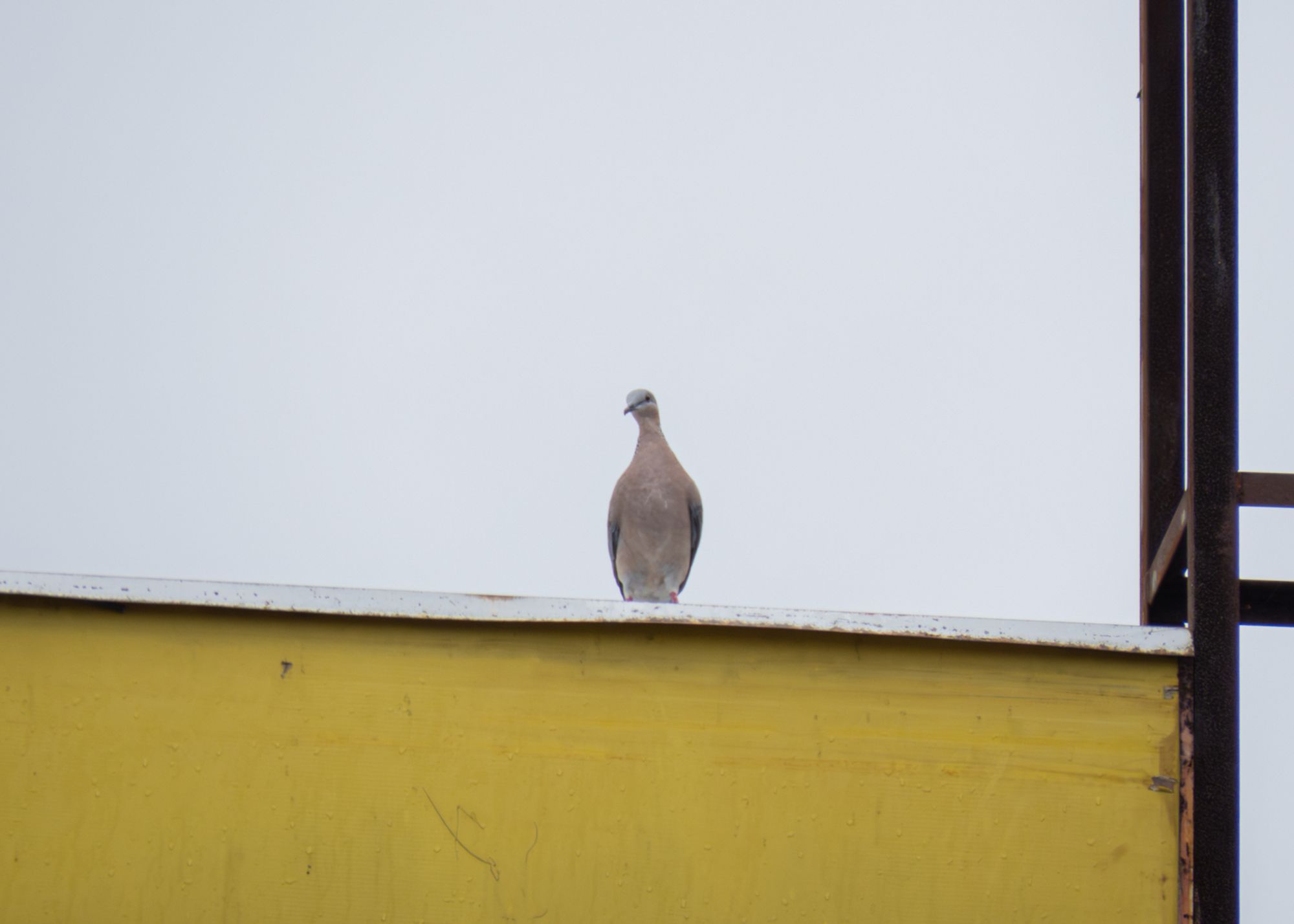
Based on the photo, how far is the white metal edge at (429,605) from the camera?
3.29 metres

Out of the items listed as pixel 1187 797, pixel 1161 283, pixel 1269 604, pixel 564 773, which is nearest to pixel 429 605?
pixel 564 773

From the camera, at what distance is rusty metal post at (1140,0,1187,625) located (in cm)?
414

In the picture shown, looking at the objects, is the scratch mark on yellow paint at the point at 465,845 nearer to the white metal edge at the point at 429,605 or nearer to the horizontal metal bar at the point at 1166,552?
the white metal edge at the point at 429,605

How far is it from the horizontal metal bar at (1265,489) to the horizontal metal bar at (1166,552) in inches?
5.7

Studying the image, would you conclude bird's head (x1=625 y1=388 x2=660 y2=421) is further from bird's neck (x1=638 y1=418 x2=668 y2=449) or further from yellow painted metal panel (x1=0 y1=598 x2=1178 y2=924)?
yellow painted metal panel (x1=0 y1=598 x2=1178 y2=924)

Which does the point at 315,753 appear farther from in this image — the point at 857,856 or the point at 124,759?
the point at 857,856

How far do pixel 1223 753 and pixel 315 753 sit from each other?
216cm

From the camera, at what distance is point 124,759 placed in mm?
3320

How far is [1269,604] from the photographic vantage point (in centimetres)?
358

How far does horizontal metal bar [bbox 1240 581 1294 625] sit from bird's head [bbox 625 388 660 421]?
11.0ft

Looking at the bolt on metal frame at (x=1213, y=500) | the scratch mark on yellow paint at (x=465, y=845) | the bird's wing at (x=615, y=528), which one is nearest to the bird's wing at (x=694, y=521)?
the bird's wing at (x=615, y=528)

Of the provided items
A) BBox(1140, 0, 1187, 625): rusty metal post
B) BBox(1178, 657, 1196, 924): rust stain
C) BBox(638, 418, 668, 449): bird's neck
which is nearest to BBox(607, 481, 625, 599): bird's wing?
BBox(638, 418, 668, 449): bird's neck

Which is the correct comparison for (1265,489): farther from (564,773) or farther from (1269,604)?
(564,773)

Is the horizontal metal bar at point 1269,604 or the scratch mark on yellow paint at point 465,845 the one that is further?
the horizontal metal bar at point 1269,604
